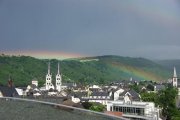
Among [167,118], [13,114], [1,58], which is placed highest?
[1,58]

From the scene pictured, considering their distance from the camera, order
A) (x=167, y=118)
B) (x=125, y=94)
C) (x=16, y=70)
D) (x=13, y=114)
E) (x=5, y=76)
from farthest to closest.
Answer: (x=16, y=70) → (x=5, y=76) → (x=125, y=94) → (x=167, y=118) → (x=13, y=114)

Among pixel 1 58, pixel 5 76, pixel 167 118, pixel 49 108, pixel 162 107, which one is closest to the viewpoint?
pixel 49 108

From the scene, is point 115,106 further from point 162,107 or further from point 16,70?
point 16,70

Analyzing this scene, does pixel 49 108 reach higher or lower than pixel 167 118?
higher

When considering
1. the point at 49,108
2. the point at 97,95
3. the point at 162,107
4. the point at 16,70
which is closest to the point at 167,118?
the point at 162,107

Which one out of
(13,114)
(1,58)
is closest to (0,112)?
(13,114)

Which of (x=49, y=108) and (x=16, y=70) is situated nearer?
(x=49, y=108)
